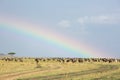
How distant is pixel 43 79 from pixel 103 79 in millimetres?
7076

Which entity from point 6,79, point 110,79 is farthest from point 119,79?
point 6,79

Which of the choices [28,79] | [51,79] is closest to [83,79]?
[51,79]

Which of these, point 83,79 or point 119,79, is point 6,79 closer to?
point 83,79

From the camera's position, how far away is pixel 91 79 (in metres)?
42.7

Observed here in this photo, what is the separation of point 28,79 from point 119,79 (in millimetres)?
10331

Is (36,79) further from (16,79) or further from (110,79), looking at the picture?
(110,79)

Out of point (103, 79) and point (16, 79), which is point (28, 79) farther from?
point (103, 79)

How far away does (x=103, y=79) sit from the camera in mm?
41562

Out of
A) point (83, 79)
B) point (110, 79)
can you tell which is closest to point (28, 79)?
point (83, 79)

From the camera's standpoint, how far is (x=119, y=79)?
42.1 meters

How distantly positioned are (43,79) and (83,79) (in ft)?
15.2

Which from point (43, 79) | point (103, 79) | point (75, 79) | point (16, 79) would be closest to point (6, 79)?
point (16, 79)

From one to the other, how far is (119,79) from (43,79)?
28.5ft

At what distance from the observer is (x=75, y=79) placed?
43.3 metres
